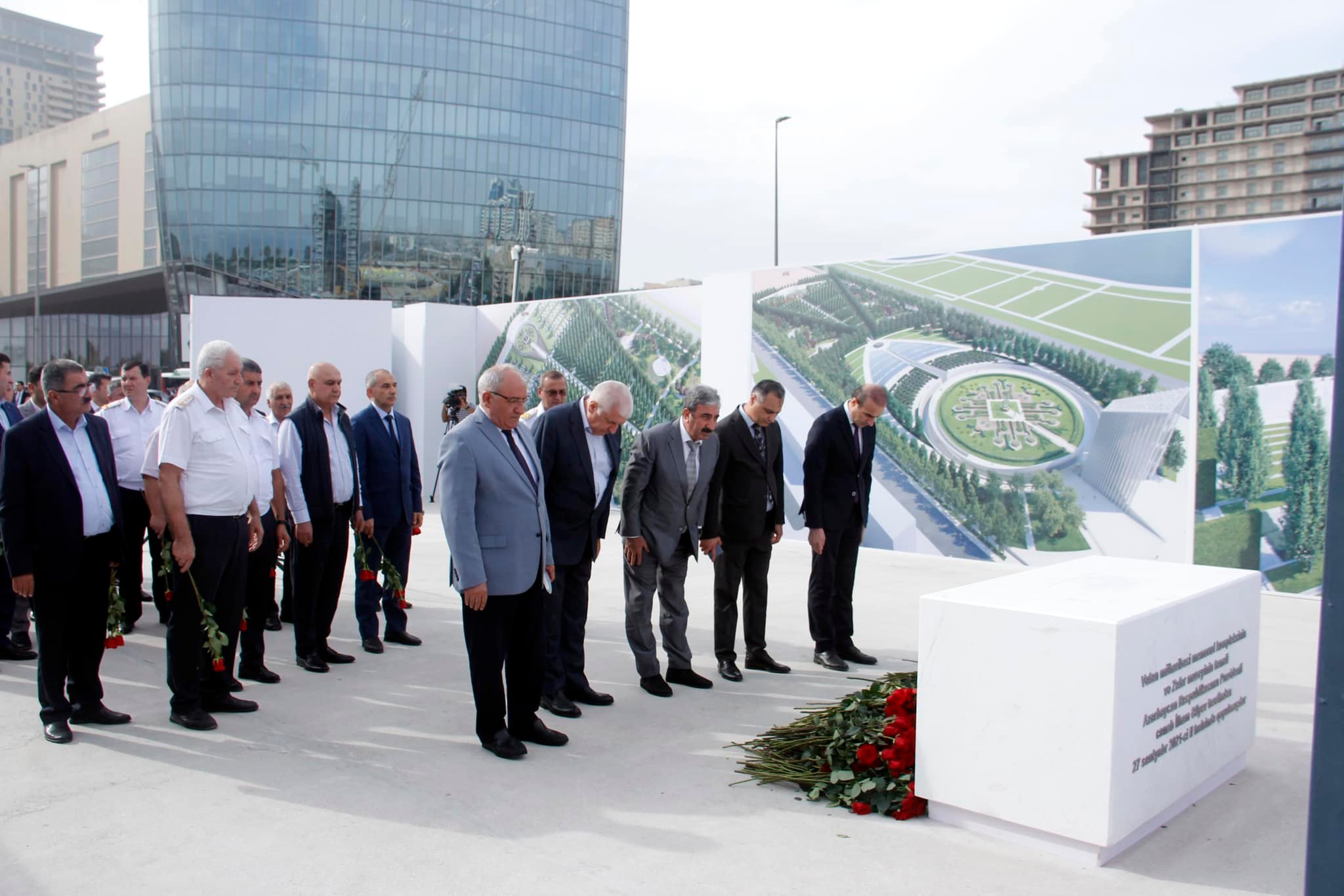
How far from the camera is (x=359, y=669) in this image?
19.5ft

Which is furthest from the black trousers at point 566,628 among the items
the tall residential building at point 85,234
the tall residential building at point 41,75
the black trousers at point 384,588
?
the tall residential building at point 41,75

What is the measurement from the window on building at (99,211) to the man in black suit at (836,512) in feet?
245

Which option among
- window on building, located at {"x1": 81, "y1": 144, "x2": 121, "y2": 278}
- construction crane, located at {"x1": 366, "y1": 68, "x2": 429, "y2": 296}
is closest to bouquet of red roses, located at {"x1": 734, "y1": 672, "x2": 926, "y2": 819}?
construction crane, located at {"x1": 366, "y1": 68, "x2": 429, "y2": 296}

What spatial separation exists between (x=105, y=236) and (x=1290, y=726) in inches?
3103

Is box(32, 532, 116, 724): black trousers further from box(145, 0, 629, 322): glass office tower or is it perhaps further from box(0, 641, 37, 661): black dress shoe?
box(145, 0, 629, 322): glass office tower

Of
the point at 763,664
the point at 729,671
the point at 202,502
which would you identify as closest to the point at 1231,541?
the point at 763,664

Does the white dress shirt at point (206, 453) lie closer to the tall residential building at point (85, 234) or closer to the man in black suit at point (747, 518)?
the man in black suit at point (747, 518)

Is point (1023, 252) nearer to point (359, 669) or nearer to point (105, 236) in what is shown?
point (359, 669)

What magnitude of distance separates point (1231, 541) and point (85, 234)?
79.2m

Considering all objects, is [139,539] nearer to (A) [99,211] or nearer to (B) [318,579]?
(B) [318,579]

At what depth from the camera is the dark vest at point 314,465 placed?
19.4 feet

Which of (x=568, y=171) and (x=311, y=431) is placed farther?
(x=568, y=171)

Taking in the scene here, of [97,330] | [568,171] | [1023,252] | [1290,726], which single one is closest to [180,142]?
[97,330]

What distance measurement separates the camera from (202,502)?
467cm
